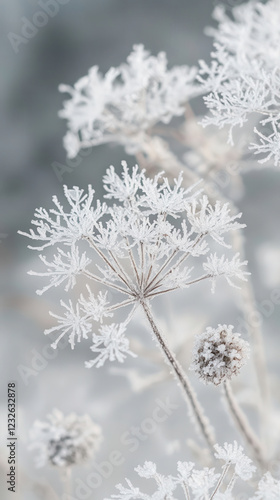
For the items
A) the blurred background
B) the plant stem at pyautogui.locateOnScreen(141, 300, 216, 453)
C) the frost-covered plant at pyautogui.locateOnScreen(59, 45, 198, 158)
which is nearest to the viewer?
the plant stem at pyautogui.locateOnScreen(141, 300, 216, 453)

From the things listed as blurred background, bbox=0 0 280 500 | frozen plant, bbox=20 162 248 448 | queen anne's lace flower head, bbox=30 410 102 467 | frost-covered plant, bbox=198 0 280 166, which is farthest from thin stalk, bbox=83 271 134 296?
blurred background, bbox=0 0 280 500

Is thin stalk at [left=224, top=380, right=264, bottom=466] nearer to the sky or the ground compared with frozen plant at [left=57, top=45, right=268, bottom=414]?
nearer to the ground

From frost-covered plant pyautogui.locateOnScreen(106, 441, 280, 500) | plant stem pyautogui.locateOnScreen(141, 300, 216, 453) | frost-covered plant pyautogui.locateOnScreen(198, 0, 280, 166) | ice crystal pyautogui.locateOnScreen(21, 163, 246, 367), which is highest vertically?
frost-covered plant pyautogui.locateOnScreen(198, 0, 280, 166)

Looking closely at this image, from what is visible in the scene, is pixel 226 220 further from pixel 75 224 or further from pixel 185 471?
pixel 185 471

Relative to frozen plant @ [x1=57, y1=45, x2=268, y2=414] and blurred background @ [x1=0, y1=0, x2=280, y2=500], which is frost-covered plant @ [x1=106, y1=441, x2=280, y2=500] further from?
blurred background @ [x1=0, y1=0, x2=280, y2=500]

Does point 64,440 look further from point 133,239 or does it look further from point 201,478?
point 133,239

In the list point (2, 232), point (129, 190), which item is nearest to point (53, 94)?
point (2, 232)
